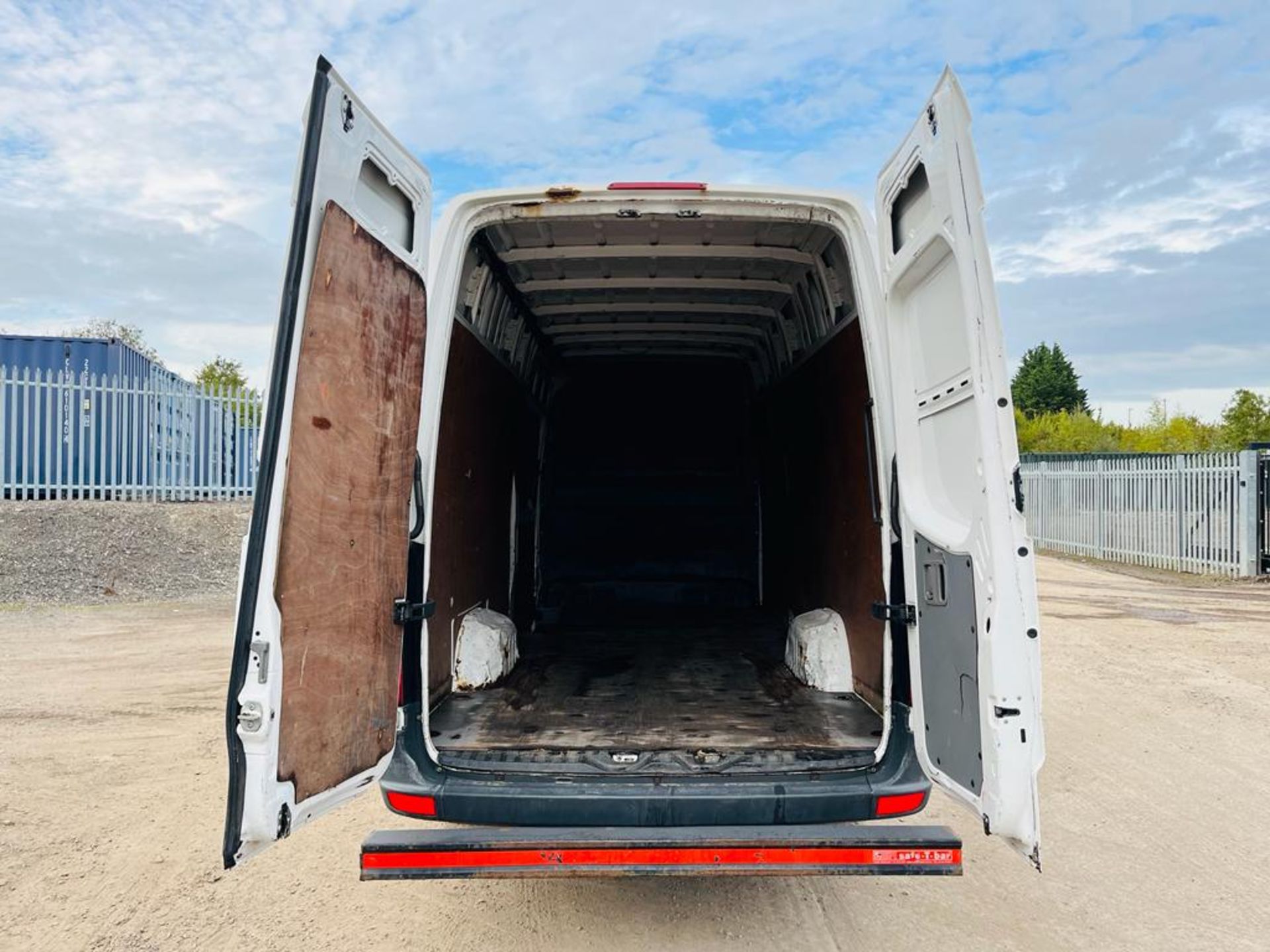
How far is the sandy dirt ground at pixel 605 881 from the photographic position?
317 centimetres

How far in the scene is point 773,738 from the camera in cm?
326

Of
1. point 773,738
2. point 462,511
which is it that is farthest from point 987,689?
point 462,511

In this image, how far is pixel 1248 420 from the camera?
32.2 meters

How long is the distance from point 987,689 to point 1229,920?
176 centimetres

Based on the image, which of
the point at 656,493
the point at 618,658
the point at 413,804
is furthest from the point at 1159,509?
the point at 413,804

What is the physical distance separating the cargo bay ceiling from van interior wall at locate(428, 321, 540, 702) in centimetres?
20

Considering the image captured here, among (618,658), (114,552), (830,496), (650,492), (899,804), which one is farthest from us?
(114,552)

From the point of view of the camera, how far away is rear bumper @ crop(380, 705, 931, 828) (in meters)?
2.73

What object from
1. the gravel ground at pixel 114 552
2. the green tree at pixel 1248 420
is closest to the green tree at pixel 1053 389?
the green tree at pixel 1248 420

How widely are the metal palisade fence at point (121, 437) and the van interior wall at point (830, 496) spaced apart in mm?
12052

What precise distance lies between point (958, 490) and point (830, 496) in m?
1.49

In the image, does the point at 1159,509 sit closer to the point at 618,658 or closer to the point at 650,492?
the point at 650,492

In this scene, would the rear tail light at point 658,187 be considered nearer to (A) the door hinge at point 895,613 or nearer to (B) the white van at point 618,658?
(B) the white van at point 618,658

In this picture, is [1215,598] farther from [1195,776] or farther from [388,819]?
[388,819]
